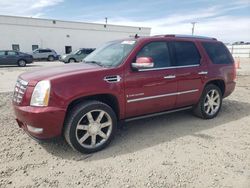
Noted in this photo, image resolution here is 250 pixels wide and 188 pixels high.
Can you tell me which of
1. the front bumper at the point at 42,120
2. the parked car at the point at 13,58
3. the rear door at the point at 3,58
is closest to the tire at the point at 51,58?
the parked car at the point at 13,58

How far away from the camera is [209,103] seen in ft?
18.2

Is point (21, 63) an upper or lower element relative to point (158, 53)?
lower

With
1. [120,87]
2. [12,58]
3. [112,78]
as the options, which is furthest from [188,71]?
[12,58]

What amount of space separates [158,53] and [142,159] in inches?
80.2

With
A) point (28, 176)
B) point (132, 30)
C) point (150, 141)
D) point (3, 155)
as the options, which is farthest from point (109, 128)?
point (132, 30)

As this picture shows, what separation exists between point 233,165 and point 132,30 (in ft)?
148

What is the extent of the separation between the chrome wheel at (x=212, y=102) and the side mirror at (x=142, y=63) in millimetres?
2140

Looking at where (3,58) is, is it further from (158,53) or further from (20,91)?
(158,53)

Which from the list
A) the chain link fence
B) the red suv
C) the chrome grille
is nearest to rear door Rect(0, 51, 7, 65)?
the red suv

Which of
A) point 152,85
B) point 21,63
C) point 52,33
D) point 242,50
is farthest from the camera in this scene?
point 242,50

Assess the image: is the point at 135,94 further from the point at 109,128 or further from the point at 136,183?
the point at 136,183

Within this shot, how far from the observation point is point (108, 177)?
317 cm

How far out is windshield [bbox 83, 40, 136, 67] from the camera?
13.9ft

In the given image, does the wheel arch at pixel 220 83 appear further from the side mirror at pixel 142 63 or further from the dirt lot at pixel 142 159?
the side mirror at pixel 142 63
